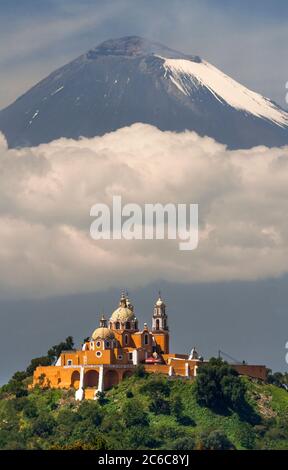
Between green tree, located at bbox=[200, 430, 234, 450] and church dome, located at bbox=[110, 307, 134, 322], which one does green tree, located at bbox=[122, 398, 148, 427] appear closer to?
green tree, located at bbox=[200, 430, 234, 450]

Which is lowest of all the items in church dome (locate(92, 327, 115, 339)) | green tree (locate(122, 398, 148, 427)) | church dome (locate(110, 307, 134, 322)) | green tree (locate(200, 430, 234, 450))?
green tree (locate(200, 430, 234, 450))

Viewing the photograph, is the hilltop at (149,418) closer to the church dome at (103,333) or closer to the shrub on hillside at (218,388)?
the shrub on hillside at (218,388)

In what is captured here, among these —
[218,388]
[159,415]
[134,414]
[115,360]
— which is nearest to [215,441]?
[159,415]

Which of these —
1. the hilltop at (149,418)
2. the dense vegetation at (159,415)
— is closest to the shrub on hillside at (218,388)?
the dense vegetation at (159,415)

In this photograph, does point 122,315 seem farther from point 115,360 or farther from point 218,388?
point 218,388

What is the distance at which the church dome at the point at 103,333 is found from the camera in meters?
142

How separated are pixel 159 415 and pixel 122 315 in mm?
12213

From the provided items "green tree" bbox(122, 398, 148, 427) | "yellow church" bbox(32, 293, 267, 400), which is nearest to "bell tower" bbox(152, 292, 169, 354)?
"yellow church" bbox(32, 293, 267, 400)

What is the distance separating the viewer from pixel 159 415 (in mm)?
138625

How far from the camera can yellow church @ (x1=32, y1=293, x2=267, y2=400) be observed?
466 feet

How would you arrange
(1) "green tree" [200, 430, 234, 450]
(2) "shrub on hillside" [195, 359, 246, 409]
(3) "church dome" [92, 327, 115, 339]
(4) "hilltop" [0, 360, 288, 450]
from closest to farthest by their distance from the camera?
(1) "green tree" [200, 430, 234, 450] < (4) "hilltop" [0, 360, 288, 450] < (2) "shrub on hillside" [195, 359, 246, 409] < (3) "church dome" [92, 327, 115, 339]
